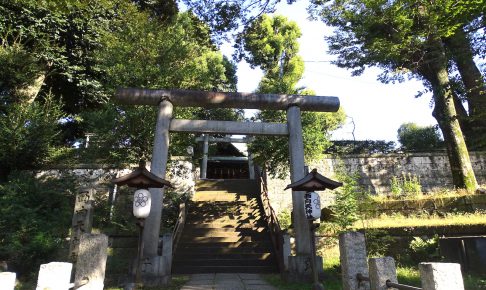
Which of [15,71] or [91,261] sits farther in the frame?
[15,71]

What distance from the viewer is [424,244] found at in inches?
331

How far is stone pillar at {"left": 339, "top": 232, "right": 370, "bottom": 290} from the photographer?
16.0 feet

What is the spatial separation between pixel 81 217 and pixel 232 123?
4750 mm

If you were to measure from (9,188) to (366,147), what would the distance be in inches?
609

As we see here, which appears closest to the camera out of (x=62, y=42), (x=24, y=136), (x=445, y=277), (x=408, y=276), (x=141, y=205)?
(x=445, y=277)

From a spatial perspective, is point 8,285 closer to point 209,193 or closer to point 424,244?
point 424,244

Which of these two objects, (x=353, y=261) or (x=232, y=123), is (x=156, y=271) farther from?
(x=353, y=261)

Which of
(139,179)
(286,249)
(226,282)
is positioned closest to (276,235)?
(286,249)

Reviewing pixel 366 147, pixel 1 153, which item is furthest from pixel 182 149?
pixel 366 147

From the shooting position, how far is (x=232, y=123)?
8.78 metres

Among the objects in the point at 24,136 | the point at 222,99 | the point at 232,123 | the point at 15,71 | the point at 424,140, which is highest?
the point at 15,71

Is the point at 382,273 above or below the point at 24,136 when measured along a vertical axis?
below

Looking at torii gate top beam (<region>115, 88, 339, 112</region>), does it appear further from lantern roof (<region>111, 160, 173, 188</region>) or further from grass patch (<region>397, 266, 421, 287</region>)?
grass patch (<region>397, 266, 421, 287</region>)

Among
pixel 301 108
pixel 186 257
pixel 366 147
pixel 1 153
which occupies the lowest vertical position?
pixel 186 257
